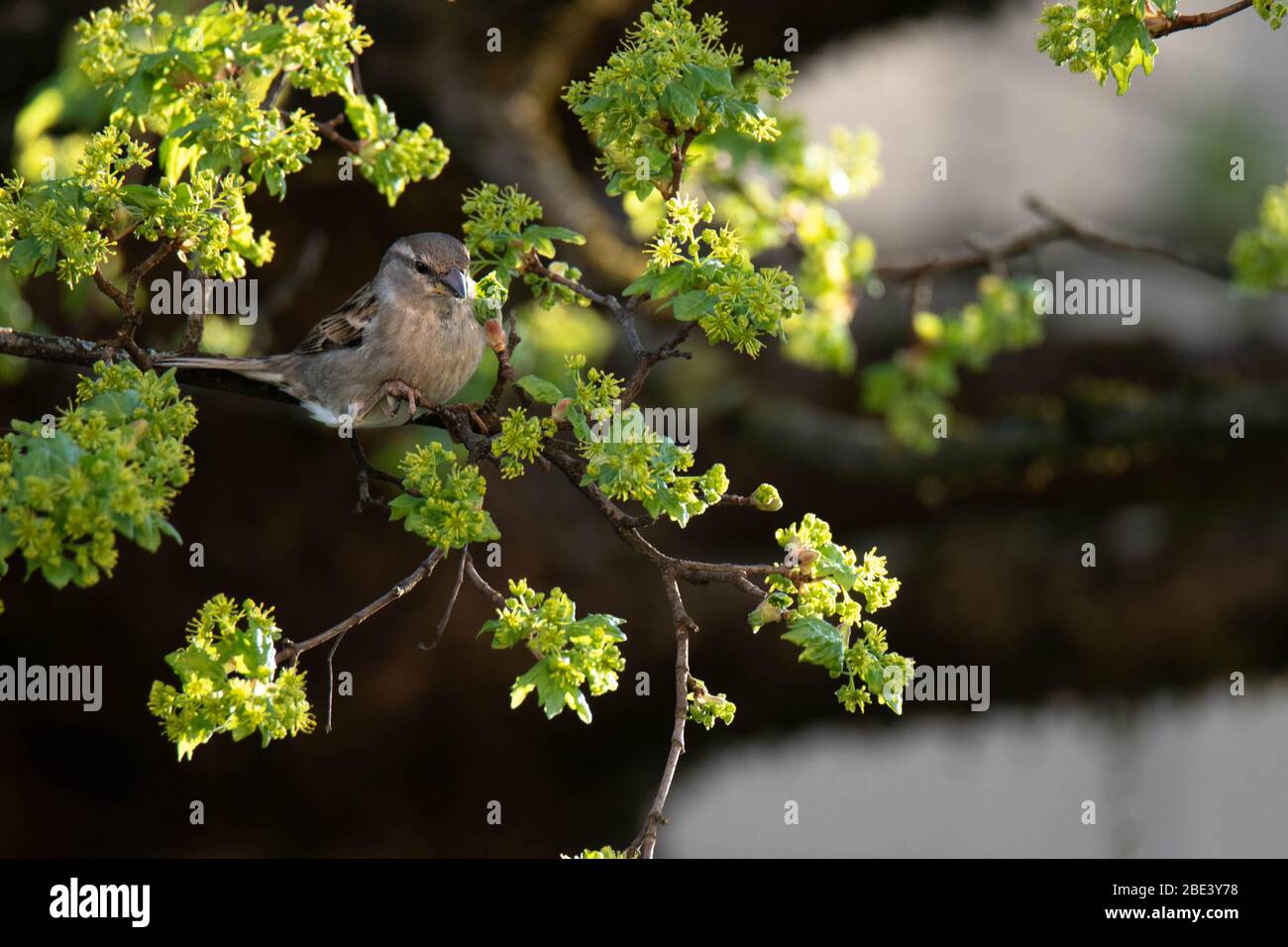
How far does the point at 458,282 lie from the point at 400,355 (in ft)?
1.23

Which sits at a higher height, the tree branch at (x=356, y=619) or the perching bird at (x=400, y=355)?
the perching bird at (x=400, y=355)

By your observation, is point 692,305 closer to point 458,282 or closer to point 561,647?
point 561,647

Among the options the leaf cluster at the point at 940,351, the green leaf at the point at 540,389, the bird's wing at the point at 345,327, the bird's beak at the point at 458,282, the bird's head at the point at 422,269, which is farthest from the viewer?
the leaf cluster at the point at 940,351

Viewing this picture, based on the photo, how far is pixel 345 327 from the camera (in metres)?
3.77

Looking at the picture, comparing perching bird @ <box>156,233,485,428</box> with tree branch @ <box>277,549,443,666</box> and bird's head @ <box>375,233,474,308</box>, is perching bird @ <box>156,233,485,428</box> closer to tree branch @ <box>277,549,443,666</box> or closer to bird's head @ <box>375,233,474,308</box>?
bird's head @ <box>375,233,474,308</box>

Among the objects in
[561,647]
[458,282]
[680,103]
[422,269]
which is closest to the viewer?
[561,647]

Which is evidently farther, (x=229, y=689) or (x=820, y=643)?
(x=820, y=643)

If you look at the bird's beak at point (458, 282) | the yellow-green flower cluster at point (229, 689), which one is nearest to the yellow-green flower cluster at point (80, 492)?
the yellow-green flower cluster at point (229, 689)

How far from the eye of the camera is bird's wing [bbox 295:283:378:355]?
12.2ft

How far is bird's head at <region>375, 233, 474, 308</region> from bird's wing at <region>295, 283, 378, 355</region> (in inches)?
2.1

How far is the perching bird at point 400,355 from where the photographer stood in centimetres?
345

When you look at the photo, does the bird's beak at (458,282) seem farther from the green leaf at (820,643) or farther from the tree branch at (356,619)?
the green leaf at (820,643)

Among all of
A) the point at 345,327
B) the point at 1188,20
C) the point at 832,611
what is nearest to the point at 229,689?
the point at 832,611

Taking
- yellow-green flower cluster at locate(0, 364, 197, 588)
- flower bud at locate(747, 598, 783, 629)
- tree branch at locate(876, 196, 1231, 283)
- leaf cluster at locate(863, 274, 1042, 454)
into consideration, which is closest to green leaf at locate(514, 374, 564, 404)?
flower bud at locate(747, 598, 783, 629)
